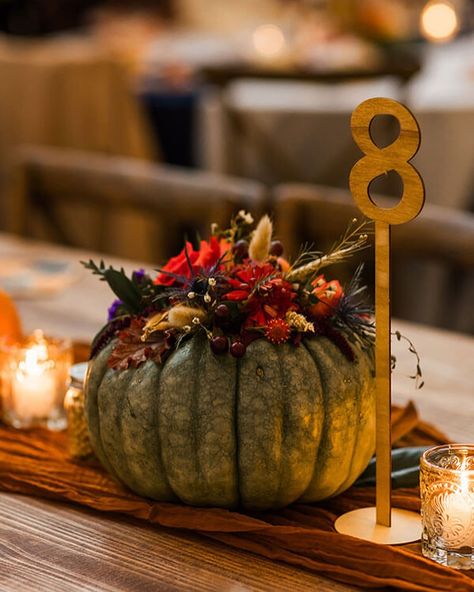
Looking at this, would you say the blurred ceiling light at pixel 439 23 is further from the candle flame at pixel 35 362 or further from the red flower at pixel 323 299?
the red flower at pixel 323 299

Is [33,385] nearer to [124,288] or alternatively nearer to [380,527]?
[124,288]

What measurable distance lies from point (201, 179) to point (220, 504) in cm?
118

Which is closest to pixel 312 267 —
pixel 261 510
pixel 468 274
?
pixel 261 510

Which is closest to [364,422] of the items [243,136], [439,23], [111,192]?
[111,192]

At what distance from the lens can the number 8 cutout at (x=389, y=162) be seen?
688 millimetres

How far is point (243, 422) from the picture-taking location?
2.46 feet

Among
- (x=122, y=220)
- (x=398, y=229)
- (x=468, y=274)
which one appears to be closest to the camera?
(x=398, y=229)

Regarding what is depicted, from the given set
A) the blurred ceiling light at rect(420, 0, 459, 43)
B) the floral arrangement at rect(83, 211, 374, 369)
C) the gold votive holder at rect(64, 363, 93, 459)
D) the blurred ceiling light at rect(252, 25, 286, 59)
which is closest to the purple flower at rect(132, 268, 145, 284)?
the floral arrangement at rect(83, 211, 374, 369)

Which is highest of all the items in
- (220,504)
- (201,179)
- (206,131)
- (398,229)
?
(206,131)

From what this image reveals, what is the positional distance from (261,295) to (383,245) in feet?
0.32

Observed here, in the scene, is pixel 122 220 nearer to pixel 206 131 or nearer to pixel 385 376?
pixel 206 131

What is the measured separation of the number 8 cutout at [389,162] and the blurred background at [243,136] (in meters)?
0.80

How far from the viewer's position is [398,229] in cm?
157

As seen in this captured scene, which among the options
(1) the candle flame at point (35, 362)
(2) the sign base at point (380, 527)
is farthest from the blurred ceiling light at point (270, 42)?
(2) the sign base at point (380, 527)
